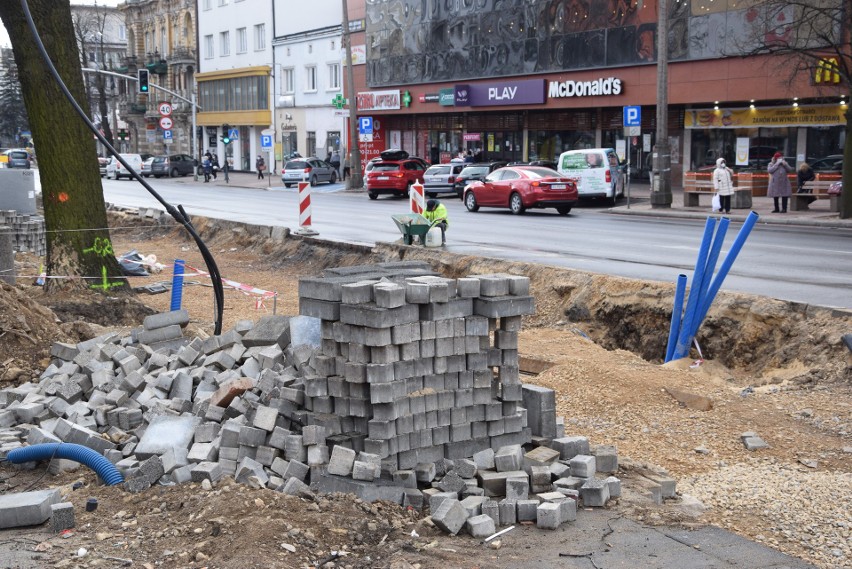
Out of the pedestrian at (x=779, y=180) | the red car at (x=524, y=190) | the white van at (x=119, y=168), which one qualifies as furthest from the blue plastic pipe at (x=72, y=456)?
the white van at (x=119, y=168)

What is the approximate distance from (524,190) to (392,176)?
439 inches

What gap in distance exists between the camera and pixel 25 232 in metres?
21.7

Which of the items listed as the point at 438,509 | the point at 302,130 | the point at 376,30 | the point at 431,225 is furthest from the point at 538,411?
the point at 302,130

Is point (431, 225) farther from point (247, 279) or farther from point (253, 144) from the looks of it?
point (253, 144)

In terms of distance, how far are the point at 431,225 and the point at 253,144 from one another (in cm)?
5152

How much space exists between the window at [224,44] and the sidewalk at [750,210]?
4241 cm

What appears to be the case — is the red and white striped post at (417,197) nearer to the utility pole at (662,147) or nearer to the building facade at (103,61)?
the utility pole at (662,147)

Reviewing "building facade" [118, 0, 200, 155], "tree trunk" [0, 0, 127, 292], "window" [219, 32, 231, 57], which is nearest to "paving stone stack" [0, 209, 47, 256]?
"tree trunk" [0, 0, 127, 292]

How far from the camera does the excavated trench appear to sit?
1103cm

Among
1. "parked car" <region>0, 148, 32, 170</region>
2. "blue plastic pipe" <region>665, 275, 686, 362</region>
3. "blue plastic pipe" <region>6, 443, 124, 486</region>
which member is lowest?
"blue plastic pipe" <region>6, 443, 124, 486</region>

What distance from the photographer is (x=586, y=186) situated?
33.8 metres

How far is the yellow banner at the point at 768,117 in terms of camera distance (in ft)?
110

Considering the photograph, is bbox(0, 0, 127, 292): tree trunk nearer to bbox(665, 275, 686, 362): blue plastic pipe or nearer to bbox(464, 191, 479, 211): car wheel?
bbox(665, 275, 686, 362): blue plastic pipe

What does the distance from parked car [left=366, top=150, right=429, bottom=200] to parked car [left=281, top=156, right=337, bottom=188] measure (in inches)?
393
